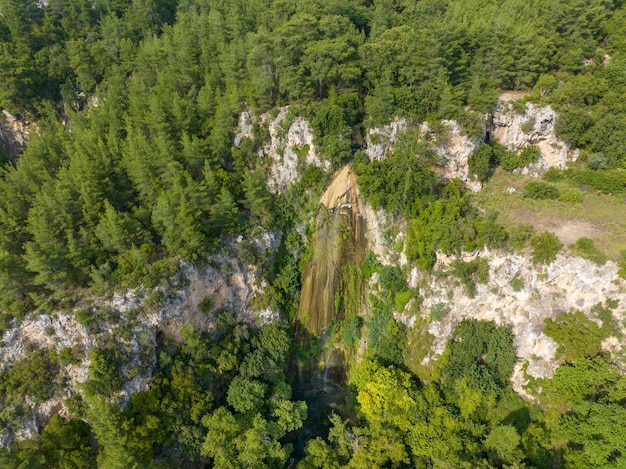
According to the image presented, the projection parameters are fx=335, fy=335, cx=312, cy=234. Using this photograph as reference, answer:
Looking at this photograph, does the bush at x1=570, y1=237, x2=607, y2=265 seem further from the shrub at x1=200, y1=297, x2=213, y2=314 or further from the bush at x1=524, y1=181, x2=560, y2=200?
the shrub at x1=200, y1=297, x2=213, y2=314

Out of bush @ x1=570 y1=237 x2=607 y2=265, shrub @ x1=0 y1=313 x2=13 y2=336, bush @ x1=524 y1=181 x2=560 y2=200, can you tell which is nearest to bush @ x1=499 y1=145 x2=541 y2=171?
bush @ x1=524 y1=181 x2=560 y2=200

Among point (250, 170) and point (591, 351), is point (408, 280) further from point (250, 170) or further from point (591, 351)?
point (250, 170)

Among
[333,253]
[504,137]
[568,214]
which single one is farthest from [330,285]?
[504,137]

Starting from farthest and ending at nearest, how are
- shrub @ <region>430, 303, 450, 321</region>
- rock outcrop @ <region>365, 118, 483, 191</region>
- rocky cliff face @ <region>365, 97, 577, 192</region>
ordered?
rocky cliff face @ <region>365, 97, 577, 192</region> < rock outcrop @ <region>365, 118, 483, 191</region> < shrub @ <region>430, 303, 450, 321</region>

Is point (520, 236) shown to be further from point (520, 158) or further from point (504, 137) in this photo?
point (504, 137)

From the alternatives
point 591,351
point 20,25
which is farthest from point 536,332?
point 20,25

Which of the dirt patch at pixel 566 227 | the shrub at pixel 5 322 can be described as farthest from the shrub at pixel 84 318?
the dirt patch at pixel 566 227
